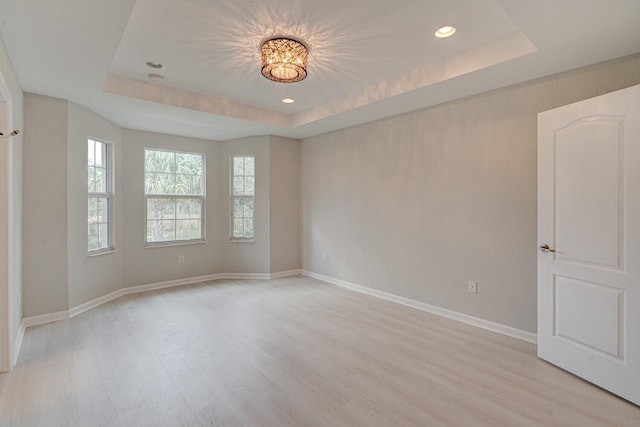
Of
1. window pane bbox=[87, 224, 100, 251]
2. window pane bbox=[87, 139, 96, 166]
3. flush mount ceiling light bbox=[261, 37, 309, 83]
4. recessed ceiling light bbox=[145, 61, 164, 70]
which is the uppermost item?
recessed ceiling light bbox=[145, 61, 164, 70]

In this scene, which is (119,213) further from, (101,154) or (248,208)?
(248,208)

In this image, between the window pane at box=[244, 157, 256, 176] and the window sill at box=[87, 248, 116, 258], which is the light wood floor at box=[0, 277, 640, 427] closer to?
the window sill at box=[87, 248, 116, 258]

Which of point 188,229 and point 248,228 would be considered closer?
point 188,229

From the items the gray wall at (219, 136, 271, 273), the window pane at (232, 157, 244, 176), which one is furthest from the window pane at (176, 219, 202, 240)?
the window pane at (232, 157, 244, 176)

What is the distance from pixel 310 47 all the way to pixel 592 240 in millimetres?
2702

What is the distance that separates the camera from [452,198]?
3.63 m

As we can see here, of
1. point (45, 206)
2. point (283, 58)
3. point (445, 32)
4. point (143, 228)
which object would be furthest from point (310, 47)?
point (143, 228)

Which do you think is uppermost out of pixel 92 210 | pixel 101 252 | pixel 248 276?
pixel 92 210

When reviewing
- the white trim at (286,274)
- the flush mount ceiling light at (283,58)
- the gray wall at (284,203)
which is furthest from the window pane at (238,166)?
the flush mount ceiling light at (283,58)

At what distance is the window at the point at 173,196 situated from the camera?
5156 millimetres

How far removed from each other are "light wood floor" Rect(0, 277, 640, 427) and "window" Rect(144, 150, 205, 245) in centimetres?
176

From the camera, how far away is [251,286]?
5129 mm

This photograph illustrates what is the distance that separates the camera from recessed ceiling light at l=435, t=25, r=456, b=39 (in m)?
2.47

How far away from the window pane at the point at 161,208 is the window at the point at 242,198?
1.00 meters
